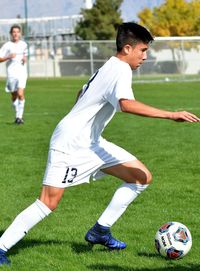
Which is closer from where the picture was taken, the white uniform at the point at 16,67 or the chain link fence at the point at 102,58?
the white uniform at the point at 16,67

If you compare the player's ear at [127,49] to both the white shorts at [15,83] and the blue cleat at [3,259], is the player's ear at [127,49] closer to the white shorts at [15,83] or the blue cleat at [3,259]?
the blue cleat at [3,259]

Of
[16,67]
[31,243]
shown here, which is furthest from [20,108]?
[31,243]

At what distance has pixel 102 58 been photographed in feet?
155

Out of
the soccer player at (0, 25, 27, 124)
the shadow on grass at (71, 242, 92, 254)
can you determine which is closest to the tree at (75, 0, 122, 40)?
the soccer player at (0, 25, 27, 124)

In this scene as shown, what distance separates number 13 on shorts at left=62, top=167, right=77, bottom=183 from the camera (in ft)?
17.8

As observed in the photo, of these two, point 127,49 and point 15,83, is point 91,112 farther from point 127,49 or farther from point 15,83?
point 15,83

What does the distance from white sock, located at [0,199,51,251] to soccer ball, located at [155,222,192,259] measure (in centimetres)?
105

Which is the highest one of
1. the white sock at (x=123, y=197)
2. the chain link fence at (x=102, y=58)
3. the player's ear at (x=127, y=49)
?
the player's ear at (x=127, y=49)

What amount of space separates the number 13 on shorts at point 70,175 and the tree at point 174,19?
61.3 meters

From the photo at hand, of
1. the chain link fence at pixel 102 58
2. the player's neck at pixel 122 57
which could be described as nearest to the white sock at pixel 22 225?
the player's neck at pixel 122 57

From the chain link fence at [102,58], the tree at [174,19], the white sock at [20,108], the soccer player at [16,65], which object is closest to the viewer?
the white sock at [20,108]

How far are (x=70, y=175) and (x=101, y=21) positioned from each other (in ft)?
193

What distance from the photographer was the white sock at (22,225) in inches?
213

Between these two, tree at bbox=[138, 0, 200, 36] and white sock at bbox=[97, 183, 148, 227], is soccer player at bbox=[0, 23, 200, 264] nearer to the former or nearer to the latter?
white sock at bbox=[97, 183, 148, 227]
